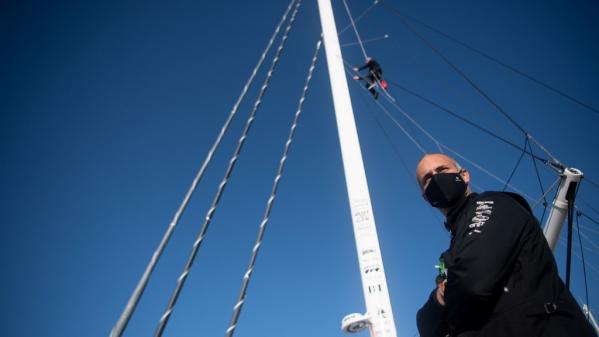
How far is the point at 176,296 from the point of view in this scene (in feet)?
5.10

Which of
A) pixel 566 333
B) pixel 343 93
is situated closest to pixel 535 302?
pixel 566 333

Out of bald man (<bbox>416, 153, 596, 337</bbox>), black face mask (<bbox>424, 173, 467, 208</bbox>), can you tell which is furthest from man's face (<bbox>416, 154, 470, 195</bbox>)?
bald man (<bbox>416, 153, 596, 337</bbox>)

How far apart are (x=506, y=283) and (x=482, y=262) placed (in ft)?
0.55

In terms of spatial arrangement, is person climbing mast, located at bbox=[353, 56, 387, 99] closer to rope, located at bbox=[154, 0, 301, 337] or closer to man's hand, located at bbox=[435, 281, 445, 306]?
rope, located at bbox=[154, 0, 301, 337]

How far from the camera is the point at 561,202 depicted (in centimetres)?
511

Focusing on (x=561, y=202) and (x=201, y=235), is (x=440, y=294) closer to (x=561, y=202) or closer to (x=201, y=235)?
(x=201, y=235)

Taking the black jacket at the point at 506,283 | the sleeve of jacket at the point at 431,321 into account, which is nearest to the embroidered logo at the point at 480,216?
the black jacket at the point at 506,283

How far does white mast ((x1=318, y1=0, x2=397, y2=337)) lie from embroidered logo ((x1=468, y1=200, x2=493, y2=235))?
2.78ft

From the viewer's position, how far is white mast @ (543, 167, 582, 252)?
4863mm

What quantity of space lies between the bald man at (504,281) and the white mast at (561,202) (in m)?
4.84

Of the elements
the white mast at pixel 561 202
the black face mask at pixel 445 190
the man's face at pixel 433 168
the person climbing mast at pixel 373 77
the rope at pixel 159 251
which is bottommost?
the rope at pixel 159 251

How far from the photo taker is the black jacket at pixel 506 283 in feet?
3.64

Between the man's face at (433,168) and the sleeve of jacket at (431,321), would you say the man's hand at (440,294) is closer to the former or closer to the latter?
the sleeve of jacket at (431,321)

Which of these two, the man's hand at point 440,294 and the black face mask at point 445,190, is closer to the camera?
the man's hand at point 440,294
